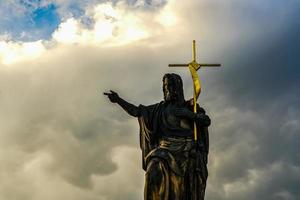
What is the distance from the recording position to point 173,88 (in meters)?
20.8

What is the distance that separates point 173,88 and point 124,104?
1.50 m

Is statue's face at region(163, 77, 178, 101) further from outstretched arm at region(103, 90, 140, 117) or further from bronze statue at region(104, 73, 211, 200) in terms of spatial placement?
outstretched arm at region(103, 90, 140, 117)

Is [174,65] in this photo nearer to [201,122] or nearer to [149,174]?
[201,122]

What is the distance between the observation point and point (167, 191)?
19.2 m

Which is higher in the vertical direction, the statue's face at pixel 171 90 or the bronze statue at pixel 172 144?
the statue's face at pixel 171 90

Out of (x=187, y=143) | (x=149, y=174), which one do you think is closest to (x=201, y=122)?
(x=187, y=143)

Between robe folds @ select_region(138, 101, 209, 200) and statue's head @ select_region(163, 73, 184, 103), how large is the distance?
0.26 meters

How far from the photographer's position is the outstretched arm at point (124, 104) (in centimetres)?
2028

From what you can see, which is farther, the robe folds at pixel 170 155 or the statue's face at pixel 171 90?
the statue's face at pixel 171 90

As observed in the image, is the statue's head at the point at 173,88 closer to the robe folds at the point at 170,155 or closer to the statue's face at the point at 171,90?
the statue's face at the point at 171,90

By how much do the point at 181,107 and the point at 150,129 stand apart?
43.3 inches

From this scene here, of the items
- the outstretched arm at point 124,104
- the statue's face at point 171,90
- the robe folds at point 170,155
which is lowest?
the robe folds at point 170,155

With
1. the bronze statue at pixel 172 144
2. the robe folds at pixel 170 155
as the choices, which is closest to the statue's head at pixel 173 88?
the bronze statue at pixel 172 144

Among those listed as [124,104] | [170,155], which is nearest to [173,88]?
[124,104]
